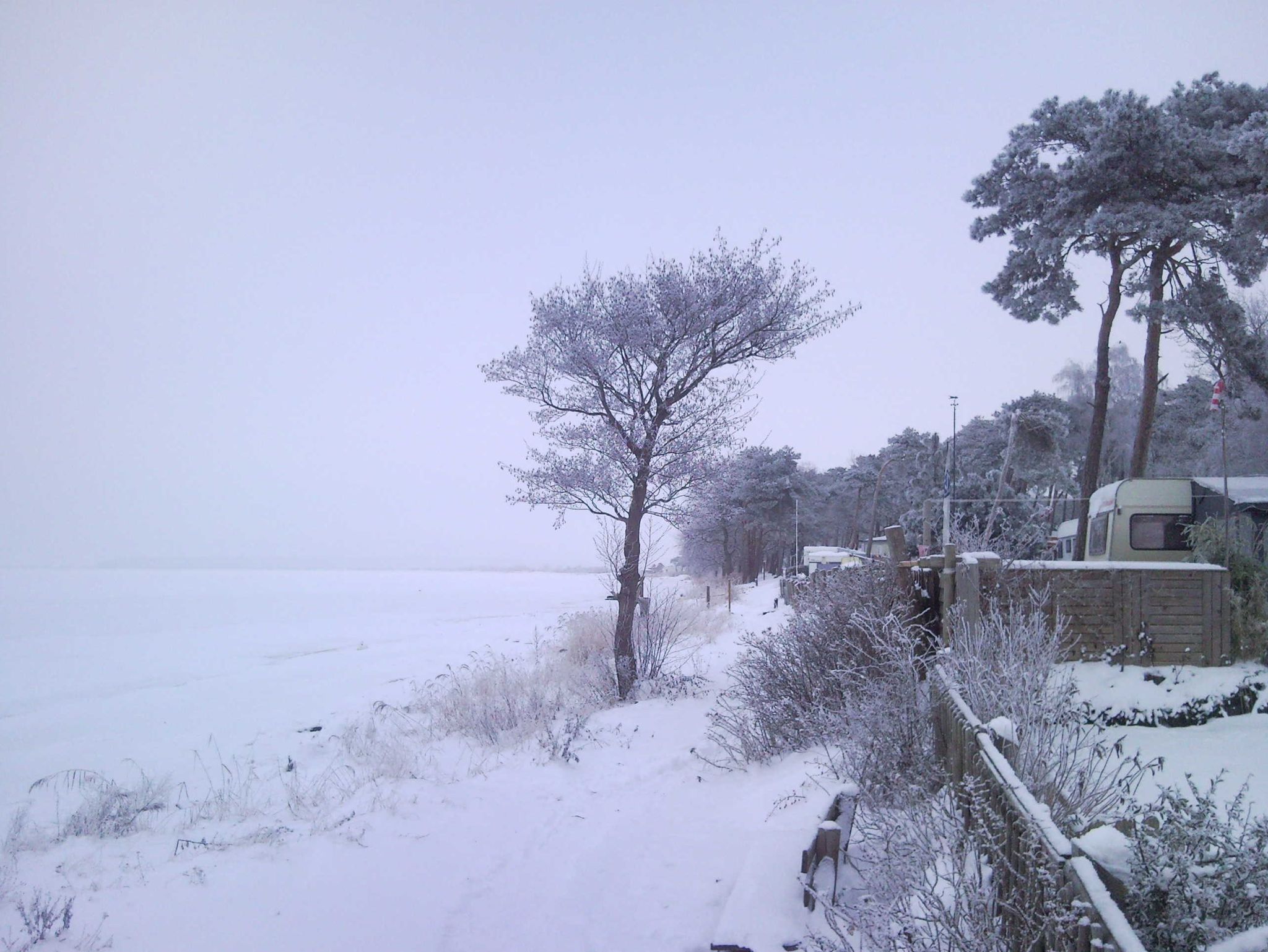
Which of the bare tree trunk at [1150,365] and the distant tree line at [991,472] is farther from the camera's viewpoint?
the distant tree line at [991,472]

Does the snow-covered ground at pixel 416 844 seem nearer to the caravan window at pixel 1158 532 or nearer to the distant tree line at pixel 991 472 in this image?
the distant tree line at pixel 991 472

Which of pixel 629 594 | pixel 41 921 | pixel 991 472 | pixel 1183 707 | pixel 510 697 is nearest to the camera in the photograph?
pixel 41 921

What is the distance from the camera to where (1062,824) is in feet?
11.8

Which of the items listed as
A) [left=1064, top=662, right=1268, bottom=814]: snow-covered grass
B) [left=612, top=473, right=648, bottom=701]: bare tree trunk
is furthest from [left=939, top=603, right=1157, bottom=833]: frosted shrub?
[left=612, top=473, right=648, bottom=701]: bare tree trunk

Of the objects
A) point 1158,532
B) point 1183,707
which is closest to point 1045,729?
point 1183,707

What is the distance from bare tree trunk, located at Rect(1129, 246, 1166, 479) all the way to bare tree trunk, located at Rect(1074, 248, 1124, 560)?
0.74m

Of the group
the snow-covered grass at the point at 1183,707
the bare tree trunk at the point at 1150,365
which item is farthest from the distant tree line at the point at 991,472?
the snow-covered grass at the point at 1183,707

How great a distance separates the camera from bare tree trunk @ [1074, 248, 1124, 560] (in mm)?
20250

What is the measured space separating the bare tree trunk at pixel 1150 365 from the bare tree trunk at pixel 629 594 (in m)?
12.2

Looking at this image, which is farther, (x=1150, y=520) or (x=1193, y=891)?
(x=1150, y=520)

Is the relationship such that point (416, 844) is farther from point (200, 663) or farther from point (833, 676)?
point (200, 663)

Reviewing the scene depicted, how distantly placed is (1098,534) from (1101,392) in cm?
409

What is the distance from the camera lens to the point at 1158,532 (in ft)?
56.1

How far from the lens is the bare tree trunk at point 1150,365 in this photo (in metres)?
19.2
